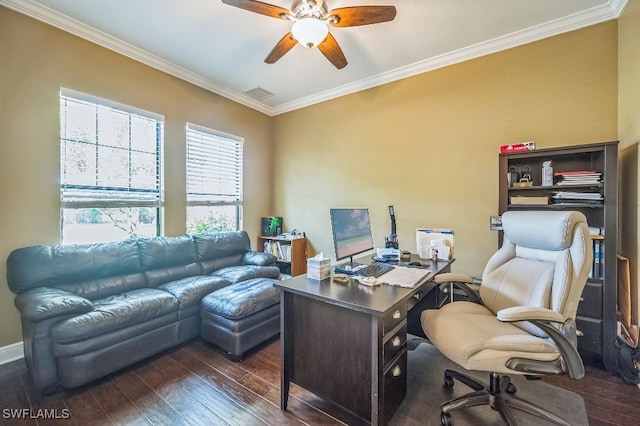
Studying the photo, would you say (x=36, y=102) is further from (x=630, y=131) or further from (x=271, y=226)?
(x=630, y=131)

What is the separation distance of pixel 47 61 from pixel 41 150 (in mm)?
795

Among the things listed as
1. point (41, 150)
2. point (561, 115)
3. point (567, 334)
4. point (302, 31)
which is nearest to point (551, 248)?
point (567, 334)

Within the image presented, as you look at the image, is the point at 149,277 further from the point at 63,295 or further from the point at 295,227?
the point at 295,227

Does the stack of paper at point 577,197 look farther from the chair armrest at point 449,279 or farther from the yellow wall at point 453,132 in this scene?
the chair armrest at point 449,279

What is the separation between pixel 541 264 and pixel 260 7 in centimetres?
255

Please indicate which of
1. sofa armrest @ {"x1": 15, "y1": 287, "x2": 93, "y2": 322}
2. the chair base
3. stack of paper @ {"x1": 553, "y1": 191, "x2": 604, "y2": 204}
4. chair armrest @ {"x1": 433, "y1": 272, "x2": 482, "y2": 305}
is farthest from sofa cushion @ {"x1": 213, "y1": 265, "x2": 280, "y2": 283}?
stack of paper @ {"x1": 553, "y1": 191, "x2": 604, "y2": 204}

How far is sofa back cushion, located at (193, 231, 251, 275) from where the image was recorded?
3242mm

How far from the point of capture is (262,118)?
14.6 ft

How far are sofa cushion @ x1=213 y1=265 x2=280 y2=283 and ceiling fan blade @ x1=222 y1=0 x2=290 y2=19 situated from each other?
95.3 inches

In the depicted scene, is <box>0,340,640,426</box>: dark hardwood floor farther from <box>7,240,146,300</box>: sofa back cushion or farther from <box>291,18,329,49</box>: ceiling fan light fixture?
<box>291,18,329,49</box>: ceiling fan light fixture

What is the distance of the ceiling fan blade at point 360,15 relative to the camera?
1.85m

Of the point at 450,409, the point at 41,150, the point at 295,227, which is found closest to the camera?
the point at 450,409

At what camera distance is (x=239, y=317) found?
2.24m

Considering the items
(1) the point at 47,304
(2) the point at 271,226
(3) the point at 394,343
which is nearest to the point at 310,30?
(3) the point at 394,343
